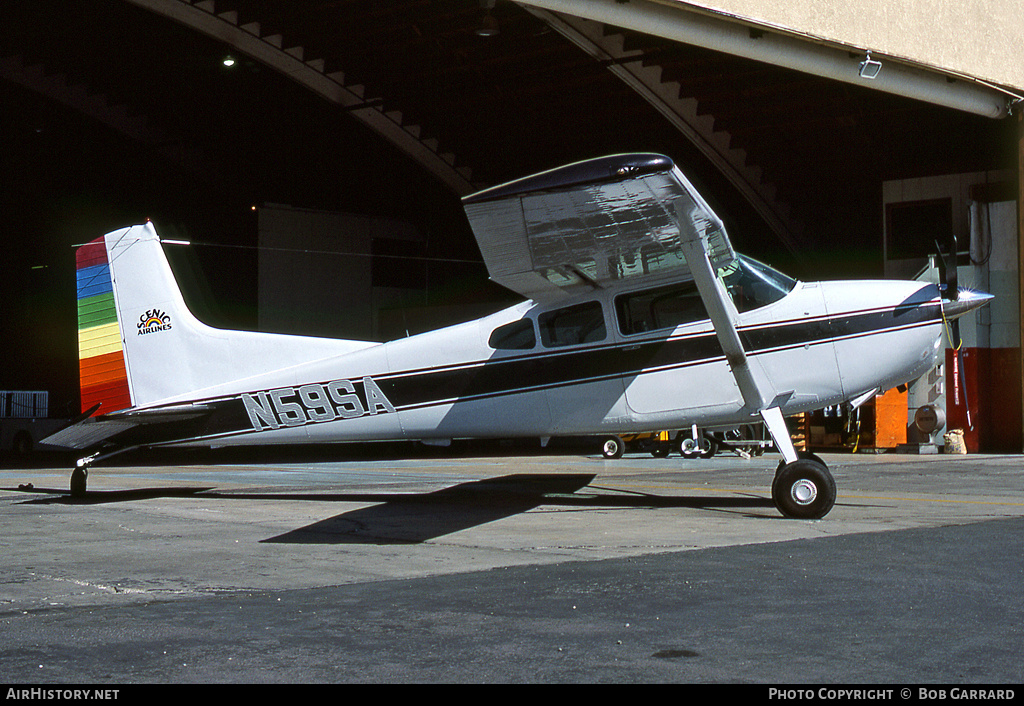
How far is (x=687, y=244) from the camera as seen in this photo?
8.27m

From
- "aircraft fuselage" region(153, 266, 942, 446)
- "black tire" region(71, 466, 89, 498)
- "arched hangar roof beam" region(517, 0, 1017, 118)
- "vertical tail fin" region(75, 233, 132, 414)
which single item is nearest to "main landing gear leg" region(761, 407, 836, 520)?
"aircraft fuselage" region(153, 266, 942, 446)

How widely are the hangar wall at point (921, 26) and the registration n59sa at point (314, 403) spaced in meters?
11.1

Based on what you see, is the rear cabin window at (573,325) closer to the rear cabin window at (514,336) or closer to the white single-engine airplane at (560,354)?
the white single-engine airplane at (560,354)

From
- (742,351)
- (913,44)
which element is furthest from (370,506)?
(913,44)

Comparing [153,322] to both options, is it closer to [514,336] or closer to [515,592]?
[514,336]

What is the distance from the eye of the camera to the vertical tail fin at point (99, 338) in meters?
11.0

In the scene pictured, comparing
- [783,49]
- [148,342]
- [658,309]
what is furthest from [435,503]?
[783,49]

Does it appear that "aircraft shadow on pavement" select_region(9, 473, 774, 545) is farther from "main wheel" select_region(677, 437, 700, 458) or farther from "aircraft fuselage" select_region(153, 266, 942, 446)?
Answer: "main wheel" select_region(677, 437, 700, 458)

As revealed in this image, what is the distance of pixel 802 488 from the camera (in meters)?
8.66

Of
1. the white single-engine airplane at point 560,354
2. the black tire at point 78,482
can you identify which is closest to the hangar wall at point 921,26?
the white single-engine airplane at point 560,354

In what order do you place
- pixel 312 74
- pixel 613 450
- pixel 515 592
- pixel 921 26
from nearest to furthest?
pixel 515 592, pixel 921 26, pixel 613 450, pixel 312 74

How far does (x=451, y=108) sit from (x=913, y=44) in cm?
1452

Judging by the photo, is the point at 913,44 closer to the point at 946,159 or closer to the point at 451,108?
the point at 946,159

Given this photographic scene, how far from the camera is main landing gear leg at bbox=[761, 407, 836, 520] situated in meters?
8.59
